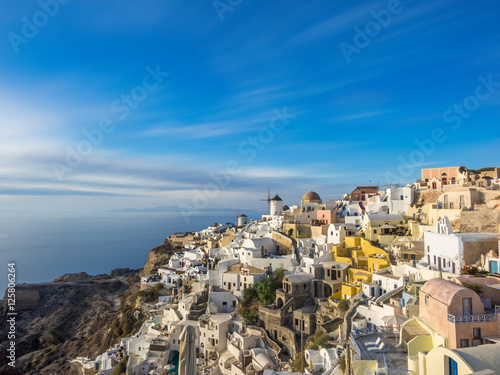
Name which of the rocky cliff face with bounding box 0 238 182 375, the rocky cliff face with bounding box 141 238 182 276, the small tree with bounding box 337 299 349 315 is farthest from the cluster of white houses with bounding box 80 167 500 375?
the rocky cliff face with bounding box 141 238 182 276

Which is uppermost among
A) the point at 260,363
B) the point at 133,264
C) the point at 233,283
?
the point at 233,283

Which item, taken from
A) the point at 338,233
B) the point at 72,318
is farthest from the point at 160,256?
the point at 338,233

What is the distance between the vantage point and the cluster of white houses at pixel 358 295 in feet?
29.7

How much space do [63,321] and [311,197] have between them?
33.8 m

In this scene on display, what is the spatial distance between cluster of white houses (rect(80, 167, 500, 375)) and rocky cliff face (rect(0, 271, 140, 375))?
6208 millimetres

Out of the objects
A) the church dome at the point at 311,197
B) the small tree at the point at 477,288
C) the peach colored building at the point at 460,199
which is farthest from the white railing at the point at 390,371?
the church dome at the point at 311,197

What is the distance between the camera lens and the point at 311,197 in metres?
42.6

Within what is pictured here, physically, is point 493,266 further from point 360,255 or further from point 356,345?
point 360,255

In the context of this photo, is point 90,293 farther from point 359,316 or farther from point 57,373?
point 359,316

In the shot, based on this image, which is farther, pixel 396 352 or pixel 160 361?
pixel 160 361

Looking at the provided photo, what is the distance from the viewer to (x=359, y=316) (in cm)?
1703

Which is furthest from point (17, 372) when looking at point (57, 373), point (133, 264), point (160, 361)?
point (133, 264)

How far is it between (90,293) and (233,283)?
3314 centimetres

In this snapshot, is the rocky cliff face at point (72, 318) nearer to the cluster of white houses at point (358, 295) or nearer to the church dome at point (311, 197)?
the cluster of white houses at point (358, 295)
